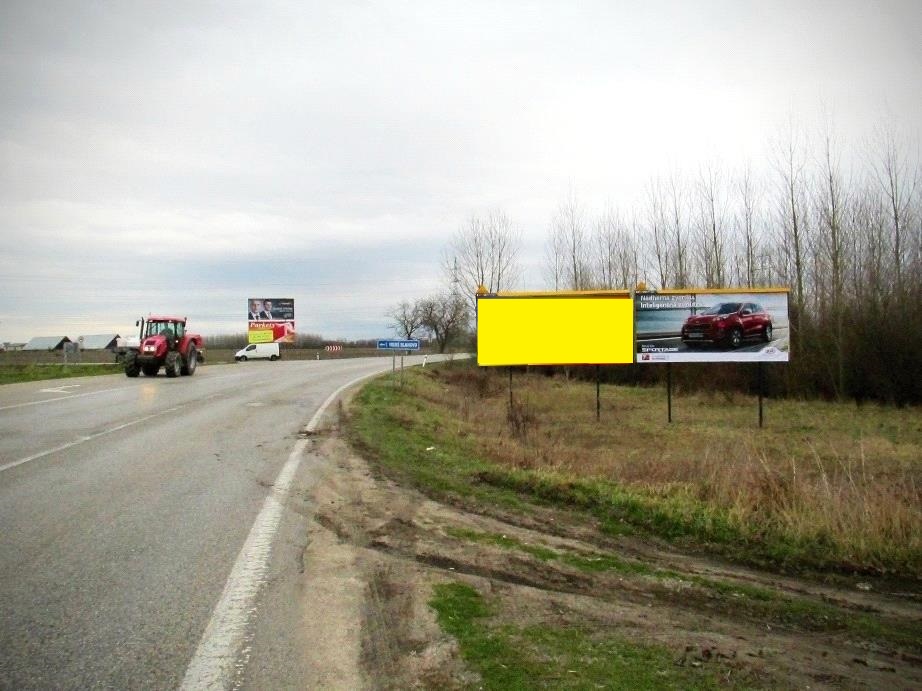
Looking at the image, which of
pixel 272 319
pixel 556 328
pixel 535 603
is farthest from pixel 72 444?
pixel 272 319

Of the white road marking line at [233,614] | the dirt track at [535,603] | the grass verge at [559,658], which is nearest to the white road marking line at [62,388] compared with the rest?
the white road marking line at [233,614]

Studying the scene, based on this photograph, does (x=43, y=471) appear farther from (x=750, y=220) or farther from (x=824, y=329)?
(x=750, y=220)

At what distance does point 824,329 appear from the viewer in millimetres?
31609

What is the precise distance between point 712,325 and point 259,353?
49.0m

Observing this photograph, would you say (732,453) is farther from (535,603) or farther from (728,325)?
(535,603)

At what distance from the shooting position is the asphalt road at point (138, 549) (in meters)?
4.05

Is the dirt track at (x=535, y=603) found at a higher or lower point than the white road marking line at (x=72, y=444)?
lower

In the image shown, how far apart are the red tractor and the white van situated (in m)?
30.7

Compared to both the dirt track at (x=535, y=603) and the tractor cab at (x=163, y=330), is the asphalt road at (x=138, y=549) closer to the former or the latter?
the dirt track at (x=535, y=603)

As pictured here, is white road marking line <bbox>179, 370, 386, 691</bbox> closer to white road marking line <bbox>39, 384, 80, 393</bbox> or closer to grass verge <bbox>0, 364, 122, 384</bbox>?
white road marking line <bbox>39, 384, 80, 393</bbox>

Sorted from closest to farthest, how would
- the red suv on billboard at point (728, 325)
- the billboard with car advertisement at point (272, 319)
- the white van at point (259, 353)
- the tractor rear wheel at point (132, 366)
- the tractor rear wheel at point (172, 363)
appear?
the red suv on billboard at point (728, 325)
the tractor rear wheel at point (132, 366)
the tractor rear wheel at point (172, 363)
the white van at point (259, 353)
the billboard with car advertisement at point (272, 319)

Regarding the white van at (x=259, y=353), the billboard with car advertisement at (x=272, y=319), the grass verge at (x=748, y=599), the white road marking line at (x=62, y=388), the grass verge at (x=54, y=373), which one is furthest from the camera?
the billboard with car advertisement at (x=272, y=319)

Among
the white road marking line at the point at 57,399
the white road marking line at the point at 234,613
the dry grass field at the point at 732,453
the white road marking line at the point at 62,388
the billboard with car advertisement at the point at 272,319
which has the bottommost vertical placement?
the dry grass field at the point at 732,453

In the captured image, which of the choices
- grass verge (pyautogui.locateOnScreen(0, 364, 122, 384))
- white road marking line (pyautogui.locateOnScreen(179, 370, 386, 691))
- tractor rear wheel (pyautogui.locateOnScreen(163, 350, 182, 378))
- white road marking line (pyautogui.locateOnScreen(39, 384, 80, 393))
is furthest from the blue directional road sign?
white road marking line (pyautogui.locateOnScreen(179, 370, 386, 691))
